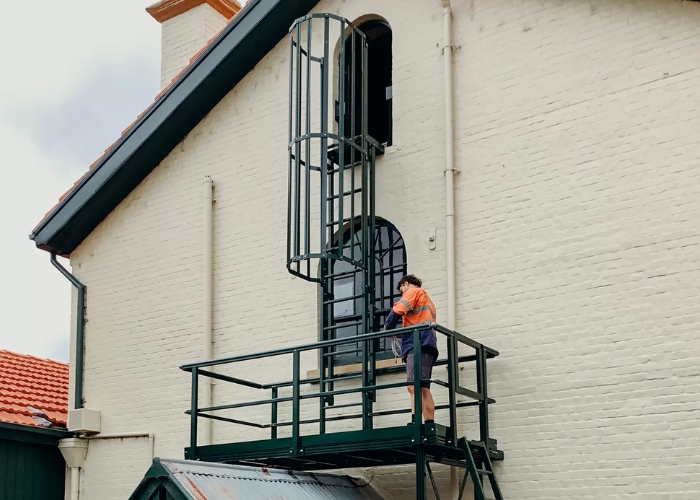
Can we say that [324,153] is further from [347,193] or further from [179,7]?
[179,7]

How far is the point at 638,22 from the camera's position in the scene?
1141 centimetres

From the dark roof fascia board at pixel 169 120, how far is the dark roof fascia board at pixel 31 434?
108 inches

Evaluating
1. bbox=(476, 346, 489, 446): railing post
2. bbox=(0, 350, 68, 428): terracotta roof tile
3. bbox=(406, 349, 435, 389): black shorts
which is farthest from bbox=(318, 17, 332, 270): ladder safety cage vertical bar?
bbox=(0, 350, 68, 428): terracotta roof tile

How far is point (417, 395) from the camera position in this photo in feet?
33.9

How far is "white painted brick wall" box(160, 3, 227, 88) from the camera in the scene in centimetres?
1756

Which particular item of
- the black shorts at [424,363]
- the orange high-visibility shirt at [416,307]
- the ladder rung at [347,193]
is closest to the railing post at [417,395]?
the black shorts at [424,363]

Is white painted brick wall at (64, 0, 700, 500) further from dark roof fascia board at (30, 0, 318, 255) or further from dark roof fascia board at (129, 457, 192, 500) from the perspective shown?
dark roof fascia board at (129, 457, 192, 500)

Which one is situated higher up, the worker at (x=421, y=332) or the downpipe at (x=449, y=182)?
the downpipe at (x=449, y=182)

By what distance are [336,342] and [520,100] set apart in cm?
356

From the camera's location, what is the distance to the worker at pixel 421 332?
10742mm

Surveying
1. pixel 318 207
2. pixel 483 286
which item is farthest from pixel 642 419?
pixel 318 207

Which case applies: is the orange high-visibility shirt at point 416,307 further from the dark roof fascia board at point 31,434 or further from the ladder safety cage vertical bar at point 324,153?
the dark roof fascia board at point 31,434

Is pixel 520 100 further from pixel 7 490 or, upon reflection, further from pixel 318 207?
pixel 7 490

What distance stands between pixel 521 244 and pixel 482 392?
1739mm
